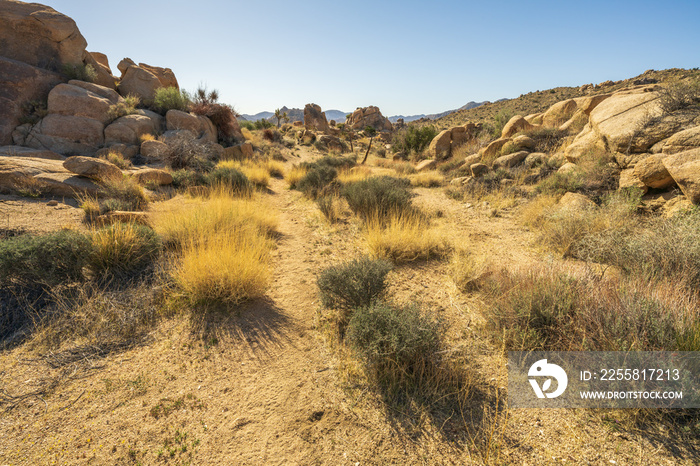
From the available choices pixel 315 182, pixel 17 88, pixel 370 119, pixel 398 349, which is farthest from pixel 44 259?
pixel 370 119

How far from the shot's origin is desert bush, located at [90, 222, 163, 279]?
3799 millimetres

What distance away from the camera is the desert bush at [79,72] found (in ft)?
42.2

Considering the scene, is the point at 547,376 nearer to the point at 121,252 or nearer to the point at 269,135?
the point at 121,252

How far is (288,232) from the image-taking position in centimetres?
653

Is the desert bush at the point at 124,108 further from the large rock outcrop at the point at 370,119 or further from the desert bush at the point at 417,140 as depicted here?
the large rock outcrop at the point at 370,119

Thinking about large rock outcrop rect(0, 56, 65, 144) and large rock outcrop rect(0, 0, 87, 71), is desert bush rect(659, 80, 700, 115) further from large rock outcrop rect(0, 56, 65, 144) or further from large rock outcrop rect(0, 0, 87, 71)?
large rock outcrop rect(0, 0, 87, 71)

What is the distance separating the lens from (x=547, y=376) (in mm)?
2309

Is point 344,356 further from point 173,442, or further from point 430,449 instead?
point 173,442

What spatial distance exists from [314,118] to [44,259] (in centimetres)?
3975

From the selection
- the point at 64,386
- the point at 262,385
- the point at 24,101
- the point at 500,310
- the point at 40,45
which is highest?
the point at 40,45

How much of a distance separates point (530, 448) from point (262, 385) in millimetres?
2211

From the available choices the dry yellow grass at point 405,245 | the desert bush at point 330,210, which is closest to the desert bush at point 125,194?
the desert bush at point 330,210

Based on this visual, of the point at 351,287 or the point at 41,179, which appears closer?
the point at 351,287

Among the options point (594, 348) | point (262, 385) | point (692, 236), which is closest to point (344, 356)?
point (262, 385)
